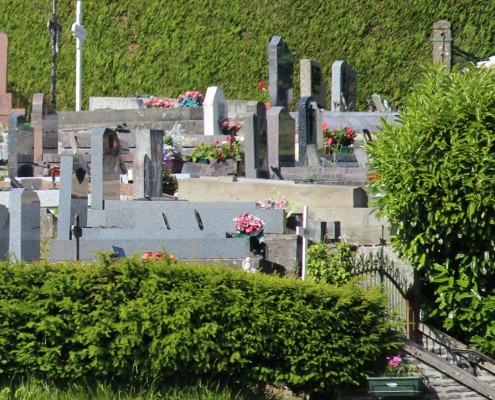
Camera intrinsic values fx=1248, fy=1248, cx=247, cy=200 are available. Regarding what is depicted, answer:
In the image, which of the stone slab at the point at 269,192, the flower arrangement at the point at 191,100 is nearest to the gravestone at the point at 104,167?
the stone slab at the point at 269,192

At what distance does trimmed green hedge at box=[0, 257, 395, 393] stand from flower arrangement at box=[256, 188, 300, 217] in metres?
3.61

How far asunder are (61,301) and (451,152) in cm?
426

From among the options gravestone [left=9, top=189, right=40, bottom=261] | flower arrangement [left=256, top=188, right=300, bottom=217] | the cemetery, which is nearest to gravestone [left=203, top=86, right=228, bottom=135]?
the cemetery

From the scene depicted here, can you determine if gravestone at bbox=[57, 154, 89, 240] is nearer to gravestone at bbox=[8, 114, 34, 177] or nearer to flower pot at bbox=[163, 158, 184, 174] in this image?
gravestone at bbox=[8, 114, 34, 177]

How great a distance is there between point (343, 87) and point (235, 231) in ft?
42.6

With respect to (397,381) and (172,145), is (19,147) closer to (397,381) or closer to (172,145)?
(172,145)

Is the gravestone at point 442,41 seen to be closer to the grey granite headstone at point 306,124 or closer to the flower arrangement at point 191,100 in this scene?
the flower arrangement at point 191,100

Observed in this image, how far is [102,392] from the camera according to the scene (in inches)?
408

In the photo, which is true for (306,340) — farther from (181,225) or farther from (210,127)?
(210,127)

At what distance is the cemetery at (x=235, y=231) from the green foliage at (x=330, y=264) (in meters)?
0.04

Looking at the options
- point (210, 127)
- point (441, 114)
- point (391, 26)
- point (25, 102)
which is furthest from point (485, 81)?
point (25, 102)

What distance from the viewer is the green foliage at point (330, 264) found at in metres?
12.3

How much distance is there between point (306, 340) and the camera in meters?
10.7

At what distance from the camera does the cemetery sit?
10586mm
